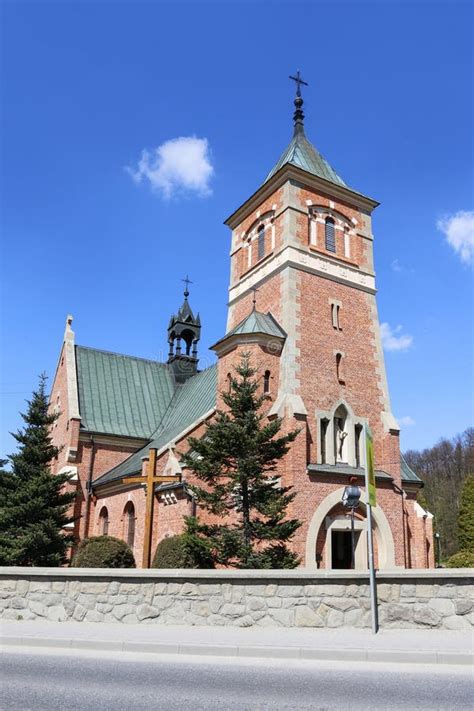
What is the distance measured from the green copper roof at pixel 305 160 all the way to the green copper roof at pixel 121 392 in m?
13.4

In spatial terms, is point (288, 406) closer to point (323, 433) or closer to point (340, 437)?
point (323, 433)

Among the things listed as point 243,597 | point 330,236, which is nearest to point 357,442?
point 330,236

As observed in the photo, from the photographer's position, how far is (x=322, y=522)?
63.5 ft

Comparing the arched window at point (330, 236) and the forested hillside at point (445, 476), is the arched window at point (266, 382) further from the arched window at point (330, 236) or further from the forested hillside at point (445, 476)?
the forested hillside at point (445, 476)

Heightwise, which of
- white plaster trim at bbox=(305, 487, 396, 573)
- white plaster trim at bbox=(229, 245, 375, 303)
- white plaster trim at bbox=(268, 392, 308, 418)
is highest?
white plaster trim at bbox=(229, 245, 375, 303)

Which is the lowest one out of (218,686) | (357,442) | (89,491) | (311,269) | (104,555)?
(218,686)

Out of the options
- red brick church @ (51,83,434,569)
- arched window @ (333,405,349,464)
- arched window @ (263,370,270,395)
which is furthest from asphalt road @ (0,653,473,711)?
arched window @ (333,405,349,464)

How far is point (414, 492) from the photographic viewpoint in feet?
76.4

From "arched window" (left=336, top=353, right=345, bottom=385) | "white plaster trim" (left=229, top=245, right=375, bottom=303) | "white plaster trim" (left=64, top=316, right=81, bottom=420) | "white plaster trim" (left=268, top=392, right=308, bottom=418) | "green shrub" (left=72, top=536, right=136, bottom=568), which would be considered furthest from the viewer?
"white plaster trim" (left=64, top=316, right=81, bottom=420)

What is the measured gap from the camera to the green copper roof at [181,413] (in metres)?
25.4

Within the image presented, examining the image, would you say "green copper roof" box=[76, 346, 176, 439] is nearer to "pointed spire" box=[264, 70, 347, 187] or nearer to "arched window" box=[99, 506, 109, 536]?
"arched window" box=[99, 506, 109, 536]

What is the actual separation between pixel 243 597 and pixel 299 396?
11.0m

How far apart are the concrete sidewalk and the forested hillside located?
169ft

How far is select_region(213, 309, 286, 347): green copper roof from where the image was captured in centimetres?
2122
